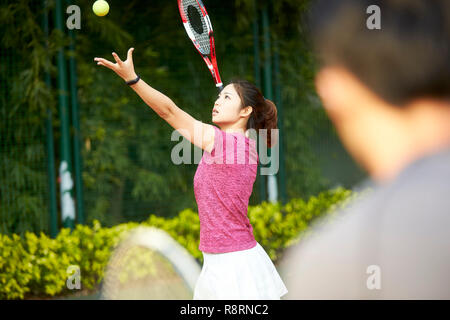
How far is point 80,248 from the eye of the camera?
4.45 m

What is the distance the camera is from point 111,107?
207 inches

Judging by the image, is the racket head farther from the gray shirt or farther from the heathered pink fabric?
the gray shirt

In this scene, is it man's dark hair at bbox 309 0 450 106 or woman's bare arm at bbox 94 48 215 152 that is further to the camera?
woman's bare arm at bbox 94 48 215 152

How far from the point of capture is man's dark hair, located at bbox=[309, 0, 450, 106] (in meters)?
0.45

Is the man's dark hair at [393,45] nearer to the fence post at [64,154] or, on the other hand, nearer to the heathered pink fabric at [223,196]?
the heathered pink fabric at [223,196]

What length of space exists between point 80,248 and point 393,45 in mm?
4251

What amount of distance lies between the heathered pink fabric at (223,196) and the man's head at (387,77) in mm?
1675

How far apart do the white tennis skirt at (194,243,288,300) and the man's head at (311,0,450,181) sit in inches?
68.1

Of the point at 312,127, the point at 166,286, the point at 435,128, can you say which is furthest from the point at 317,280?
the point at 312,127

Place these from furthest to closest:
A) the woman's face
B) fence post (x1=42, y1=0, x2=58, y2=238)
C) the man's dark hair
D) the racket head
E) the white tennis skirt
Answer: fence post (x1=42, y1=0, x2=58, y2=238) < the racket head < the woman's face < the white tennis skirt < the man's dark hair

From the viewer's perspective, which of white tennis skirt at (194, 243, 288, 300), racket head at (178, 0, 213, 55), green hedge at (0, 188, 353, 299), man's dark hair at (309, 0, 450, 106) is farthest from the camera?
green hedge at (0, 188, 353, 299)

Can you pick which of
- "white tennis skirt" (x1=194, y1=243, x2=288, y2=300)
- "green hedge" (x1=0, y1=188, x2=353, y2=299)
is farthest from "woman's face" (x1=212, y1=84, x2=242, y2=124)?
"green hedge" (x1=0, y1=188, x2=353, y2=299)

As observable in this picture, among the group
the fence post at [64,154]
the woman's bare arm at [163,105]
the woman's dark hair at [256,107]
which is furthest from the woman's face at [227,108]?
the fence post at [64,154]

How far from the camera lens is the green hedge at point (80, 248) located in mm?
4145
